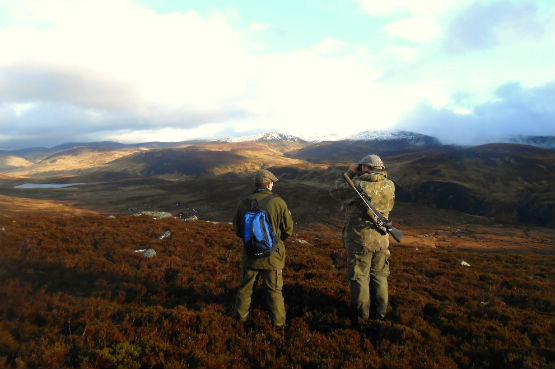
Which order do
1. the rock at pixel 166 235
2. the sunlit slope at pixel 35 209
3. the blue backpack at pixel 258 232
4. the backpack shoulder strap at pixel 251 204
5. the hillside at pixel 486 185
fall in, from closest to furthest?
the blue backpack at pixel 258 232
the backpack shoulder strap at pixel 251 204
the rock at pixel 166 235
the sunlit slope at pixel 35 209
the hillside at pixel 486 185

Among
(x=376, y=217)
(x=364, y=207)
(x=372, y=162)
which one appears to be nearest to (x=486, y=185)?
(x=372, y=162)

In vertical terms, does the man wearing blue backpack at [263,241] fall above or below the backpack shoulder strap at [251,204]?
below

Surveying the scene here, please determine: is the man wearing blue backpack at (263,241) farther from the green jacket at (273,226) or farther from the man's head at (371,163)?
the man's head at (371,163)

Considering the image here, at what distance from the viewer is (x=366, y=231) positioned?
643cm

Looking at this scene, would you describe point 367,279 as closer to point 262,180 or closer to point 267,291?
point 267,291

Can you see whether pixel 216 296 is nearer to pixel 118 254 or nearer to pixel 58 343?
pixel 58 343

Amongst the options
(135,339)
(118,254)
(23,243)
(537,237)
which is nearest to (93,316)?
(135,339)

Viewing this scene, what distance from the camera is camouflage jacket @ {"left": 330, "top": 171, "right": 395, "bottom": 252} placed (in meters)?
6.43

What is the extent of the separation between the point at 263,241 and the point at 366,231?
101 inches

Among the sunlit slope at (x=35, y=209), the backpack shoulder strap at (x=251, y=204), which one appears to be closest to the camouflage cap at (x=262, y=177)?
the backpack shoulder strap at (x=251, y=204)

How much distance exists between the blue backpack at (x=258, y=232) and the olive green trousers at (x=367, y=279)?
2094mm

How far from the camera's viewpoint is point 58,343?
5.18 metres

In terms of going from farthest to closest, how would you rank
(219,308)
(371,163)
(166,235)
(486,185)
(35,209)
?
(486,185) < (35,209) < (166,235) < (219,308) < (371,163)

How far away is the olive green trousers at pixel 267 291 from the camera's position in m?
6.04
